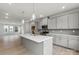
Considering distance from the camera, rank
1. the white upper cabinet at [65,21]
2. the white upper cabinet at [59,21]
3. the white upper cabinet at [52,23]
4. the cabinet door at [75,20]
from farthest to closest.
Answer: the white upper cabinet at [52,23] → the white upper cabinet at [59,21] → the white upper cabinet at [65,21] → the cabinet door at [75,20]

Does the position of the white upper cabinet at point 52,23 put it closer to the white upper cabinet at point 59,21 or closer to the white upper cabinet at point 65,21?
the white upper cabinet at point 59,21

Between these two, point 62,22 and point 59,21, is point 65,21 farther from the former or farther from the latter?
point 59,21

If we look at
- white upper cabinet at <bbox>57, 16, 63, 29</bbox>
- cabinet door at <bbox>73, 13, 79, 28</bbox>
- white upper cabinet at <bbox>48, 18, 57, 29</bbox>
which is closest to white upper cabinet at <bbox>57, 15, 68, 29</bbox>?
white upper cabinet at <bbox>57, 16, 63, 29</bbox>

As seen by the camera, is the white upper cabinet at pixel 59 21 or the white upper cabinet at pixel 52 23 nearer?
the white upper cabinet at pixel 59 21

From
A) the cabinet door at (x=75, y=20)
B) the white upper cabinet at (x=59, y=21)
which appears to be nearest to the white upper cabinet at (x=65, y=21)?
the white upper cabinet at (x=59, y=21)

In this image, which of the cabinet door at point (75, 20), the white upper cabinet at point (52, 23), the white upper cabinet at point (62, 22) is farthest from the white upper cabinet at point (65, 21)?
the white upper cabinet at point (52, 23)

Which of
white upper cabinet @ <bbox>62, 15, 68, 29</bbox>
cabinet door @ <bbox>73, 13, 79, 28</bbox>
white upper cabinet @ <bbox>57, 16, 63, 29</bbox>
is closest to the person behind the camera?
cabinet door @ <bbox>73, 13, 79, 28</bbox>

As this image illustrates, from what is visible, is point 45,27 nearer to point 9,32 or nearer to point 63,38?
point 63,38

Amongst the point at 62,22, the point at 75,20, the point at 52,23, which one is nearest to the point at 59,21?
the point at 62,22

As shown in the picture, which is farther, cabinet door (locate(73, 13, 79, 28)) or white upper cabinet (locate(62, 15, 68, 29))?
white upper cabinet (locate(62, 15, 68, 29))

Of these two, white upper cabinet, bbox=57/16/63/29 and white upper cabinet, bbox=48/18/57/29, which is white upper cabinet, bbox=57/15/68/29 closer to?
white upper cabinet, bbox=57/16/63/29

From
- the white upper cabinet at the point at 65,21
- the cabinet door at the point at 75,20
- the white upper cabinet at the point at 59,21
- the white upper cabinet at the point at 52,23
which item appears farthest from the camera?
the white upper cabinet at the point at 52,23

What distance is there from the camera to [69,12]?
19.1 feet

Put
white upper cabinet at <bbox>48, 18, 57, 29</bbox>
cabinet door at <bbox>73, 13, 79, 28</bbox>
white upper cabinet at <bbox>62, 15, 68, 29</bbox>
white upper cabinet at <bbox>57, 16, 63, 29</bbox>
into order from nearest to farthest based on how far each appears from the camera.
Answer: cabinet door at <bbox>73, 13, 79, 28</bbox> < white upper cabinet at <bbox>62, 15, 68, 29</bbox> < white upper cabinet at <bbox>57, 16, 63, 29</bbox> < white upper cabinet at <bbox>48, 18, 57, 29</bbox>
